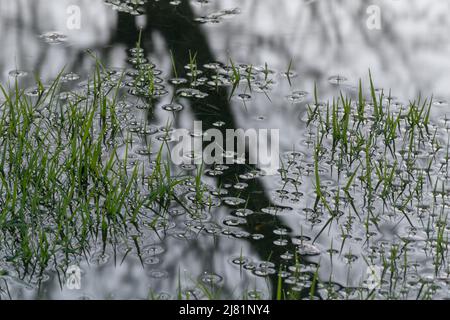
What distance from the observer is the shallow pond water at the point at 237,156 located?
3396 mm

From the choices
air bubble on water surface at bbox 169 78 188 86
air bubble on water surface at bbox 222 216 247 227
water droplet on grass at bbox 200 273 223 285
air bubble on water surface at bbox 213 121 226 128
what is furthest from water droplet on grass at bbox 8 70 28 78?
water droplet on grass at bbox 200 273 223 285

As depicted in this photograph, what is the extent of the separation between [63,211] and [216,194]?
610 mm

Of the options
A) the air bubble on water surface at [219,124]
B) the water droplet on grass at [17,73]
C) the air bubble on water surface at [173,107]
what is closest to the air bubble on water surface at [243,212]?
the air bubble on water surface at [219,124]

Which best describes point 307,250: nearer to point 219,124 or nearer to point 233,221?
point 233,221

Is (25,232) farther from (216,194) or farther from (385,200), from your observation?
(385,200)

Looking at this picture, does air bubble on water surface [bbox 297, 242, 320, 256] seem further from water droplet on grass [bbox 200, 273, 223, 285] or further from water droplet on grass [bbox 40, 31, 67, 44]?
water droplet on grass [bbox 40, 31, 67, 44]

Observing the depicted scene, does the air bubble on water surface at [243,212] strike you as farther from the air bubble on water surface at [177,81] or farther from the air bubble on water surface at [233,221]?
the air bubble on water surface at [177,81]

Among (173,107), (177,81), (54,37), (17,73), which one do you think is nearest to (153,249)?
(173,107)

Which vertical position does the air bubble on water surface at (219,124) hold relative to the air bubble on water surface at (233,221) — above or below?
above

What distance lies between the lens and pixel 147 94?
4.57 metres

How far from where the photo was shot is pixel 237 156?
4.11 meters

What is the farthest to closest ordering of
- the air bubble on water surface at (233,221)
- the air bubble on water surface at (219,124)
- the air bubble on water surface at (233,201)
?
1. the air bubble on water surface at (219,124)
2. the air bubble on water surface at (233,201)
3. the air bubble on water surface at (233,221)
